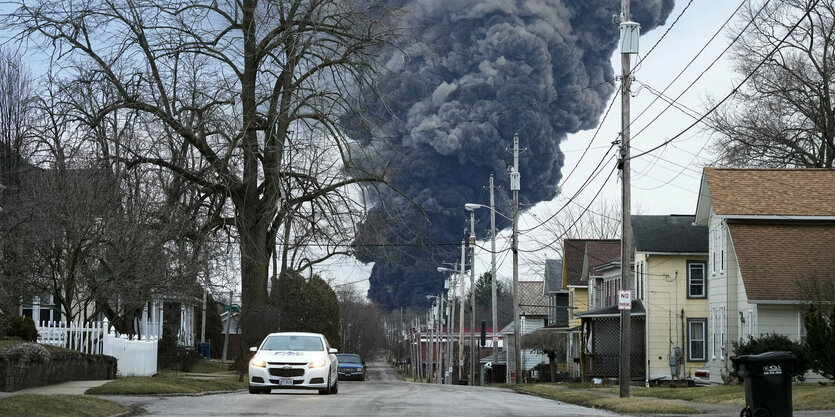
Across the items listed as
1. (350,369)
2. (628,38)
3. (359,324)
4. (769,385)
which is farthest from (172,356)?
(359,324)

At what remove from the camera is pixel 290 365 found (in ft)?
81.3

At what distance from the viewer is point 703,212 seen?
43.7 m

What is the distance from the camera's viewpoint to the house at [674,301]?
48812mm

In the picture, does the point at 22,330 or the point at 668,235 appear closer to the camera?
the point at 22,330

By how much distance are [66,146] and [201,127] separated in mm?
3830

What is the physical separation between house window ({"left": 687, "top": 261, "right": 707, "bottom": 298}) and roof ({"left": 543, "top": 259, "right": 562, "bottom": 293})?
25995 millimetres

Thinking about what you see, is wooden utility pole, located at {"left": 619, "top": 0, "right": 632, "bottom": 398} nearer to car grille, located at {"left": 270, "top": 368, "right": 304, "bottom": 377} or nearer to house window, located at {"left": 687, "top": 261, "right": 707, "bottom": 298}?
car grille, located at {"left": 270, "top": 368, "right": 304, "bottom": 377}

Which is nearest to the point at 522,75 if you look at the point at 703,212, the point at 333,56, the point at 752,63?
the point at 752,63

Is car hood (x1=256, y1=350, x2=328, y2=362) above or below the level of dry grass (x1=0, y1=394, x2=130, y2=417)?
above

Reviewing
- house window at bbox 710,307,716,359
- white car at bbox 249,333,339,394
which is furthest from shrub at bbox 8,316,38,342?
house window at bbox 710,307,716,359

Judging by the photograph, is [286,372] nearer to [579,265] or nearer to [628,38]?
[628,38]

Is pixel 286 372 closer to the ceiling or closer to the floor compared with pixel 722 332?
closer to the floor

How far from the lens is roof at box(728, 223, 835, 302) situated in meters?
36.9

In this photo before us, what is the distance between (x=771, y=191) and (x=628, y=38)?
1349 cm
